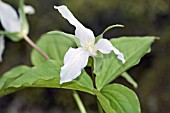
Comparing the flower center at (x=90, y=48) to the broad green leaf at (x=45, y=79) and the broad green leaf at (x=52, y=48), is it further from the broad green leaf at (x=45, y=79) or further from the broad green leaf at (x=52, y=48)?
the broad green leaf at (x=52, y=48)

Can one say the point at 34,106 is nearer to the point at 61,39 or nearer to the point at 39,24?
the point at 39,24

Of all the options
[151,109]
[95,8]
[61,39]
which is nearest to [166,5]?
[95,8]

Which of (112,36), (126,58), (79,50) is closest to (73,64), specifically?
(79,50)


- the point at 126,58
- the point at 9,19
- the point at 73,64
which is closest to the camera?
the point at 73,64

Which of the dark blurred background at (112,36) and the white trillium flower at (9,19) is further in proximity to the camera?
the dark blurred background at (112,36)

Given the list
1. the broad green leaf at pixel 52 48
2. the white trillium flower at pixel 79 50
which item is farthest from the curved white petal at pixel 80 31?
the broad green leaf at pixel 52 48

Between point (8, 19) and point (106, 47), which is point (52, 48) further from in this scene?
point (106, 47)
